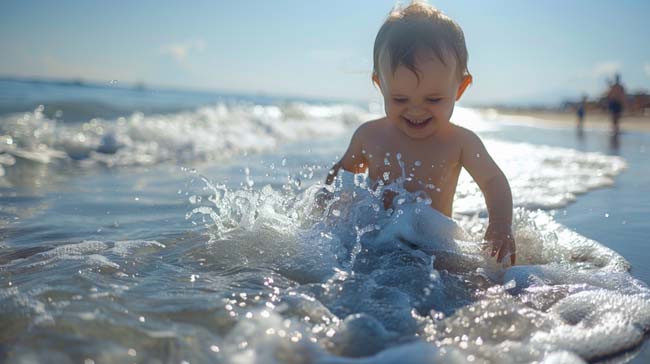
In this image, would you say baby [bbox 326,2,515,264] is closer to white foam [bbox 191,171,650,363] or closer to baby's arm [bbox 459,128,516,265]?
baby's arm [bbox 459,128,516,265]

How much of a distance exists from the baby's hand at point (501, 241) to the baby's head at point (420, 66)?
568mm

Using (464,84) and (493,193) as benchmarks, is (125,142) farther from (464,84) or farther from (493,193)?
(493,193)

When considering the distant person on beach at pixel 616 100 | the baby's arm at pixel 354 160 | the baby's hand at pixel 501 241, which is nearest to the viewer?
the baby's hand at pixel 501 241

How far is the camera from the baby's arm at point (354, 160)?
9.29 ft

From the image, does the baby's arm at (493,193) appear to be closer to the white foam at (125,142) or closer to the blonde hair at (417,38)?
the blonde hair at (417,38)

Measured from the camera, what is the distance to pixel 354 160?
113 inches

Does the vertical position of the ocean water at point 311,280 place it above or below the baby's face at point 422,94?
below

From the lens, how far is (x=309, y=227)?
2486 millimetres

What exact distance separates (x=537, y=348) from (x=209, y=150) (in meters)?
Result: 6.05

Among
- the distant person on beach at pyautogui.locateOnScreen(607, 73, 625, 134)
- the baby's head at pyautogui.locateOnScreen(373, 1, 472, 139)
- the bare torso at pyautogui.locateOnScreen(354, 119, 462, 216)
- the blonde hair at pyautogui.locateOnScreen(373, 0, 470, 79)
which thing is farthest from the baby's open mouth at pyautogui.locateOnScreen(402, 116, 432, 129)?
the distant person on beach at pyautogui.locateOnScreen(607, 73, 625, 134)

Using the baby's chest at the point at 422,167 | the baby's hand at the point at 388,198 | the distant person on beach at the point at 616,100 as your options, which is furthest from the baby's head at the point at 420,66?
the distant person on beach at the point at 616,100

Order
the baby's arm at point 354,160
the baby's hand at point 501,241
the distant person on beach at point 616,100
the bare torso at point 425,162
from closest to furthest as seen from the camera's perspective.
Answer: the baby's hand at point 501,241
the bare torso at point 425,162
the baby's arm at point 354,160
the distant person on beach at point 616,100

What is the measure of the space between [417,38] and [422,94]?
0.25m

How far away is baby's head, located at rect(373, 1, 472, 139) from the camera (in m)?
2.30
